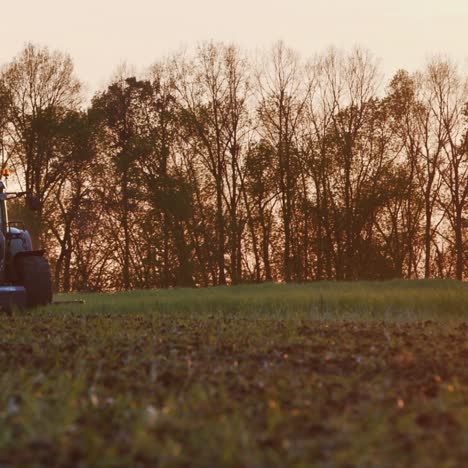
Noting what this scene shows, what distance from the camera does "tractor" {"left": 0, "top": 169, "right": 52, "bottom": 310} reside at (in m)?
17.8

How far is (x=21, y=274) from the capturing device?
18.5 m

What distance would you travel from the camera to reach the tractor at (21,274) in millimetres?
17828

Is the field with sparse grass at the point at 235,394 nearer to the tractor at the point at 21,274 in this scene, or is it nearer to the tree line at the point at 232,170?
the tractor at the point at 21,274

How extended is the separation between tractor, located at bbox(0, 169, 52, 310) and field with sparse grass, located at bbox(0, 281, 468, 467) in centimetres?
395

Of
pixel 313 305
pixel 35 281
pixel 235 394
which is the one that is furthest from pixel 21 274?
pixel 235 394

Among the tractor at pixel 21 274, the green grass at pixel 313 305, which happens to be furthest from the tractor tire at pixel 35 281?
the green grass at pixel 313 305

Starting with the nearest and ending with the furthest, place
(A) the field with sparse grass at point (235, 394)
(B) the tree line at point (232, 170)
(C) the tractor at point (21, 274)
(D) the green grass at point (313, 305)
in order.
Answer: (A) the field with sparse grass at point (235, 394)
(D) the green grass at point (313, 305)
(C) the tractor at point (21, 274)
(B) the tree line at point (232, 170)

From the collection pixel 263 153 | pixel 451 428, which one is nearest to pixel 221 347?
pixel 451 428

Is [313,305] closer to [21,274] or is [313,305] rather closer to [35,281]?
[35,281]

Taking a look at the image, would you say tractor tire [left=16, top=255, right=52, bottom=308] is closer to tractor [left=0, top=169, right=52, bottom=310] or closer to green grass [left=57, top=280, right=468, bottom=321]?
tractor [left=0, top=169, right=52, bottom=310]

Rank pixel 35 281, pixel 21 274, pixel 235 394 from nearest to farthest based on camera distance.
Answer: pixel 235 394 → pixel 35 281 → pixel 21 274

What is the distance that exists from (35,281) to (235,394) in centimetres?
1194

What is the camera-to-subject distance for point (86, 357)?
9.45 meters

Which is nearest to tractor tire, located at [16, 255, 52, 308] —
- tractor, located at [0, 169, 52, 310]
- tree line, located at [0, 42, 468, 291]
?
tractor, located at [0, 169, 52, 310]
